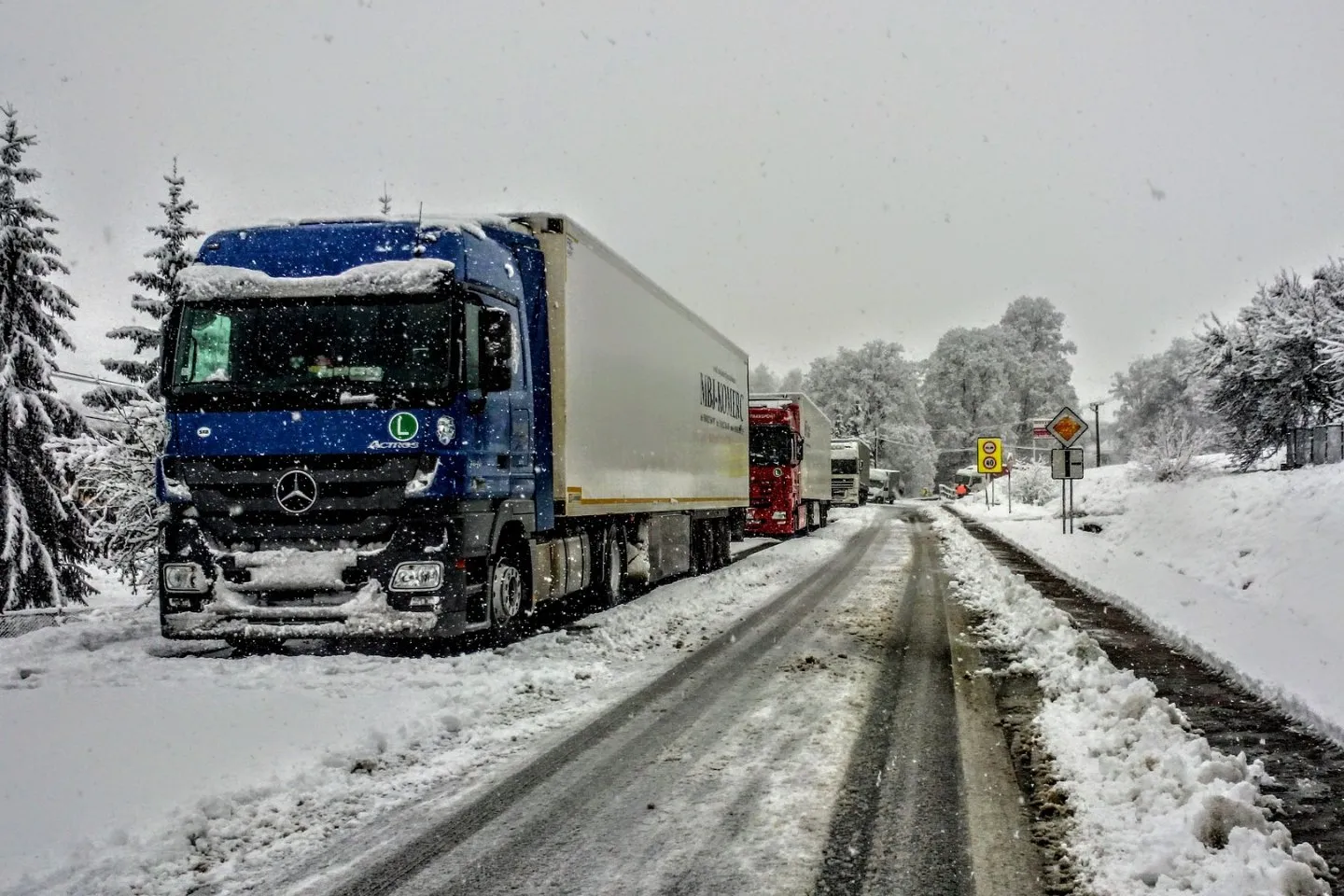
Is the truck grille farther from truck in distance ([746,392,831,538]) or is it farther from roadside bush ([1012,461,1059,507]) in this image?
roadside bush ([1012,461,1059,507])

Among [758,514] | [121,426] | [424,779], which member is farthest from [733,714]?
[758,514]

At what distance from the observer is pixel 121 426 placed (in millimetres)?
14258

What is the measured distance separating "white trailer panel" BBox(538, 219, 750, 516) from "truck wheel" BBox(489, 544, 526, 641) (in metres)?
0.91

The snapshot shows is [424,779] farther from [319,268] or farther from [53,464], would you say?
[53,464]

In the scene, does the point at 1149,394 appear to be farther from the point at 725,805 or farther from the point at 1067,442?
the point at 725,805

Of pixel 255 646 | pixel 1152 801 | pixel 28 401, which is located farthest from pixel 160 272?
pixel 1152 801

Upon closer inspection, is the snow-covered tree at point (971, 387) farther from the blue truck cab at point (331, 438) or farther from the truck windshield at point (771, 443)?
the blue truck cab at point (331, 438)

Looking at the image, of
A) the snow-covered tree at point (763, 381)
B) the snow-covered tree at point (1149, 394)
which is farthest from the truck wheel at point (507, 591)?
the snow-covered tree at point (763, 381)

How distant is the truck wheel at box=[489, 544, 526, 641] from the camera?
932cm

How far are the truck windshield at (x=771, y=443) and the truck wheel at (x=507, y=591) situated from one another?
18729 mm

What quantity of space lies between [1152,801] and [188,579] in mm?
7408

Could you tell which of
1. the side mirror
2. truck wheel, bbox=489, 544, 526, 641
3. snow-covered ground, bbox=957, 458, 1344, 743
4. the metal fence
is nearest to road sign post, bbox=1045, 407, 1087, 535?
snow-covered ground, bbox=957, 458, 1344, 743

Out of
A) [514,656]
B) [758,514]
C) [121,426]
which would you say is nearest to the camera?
[514,656]

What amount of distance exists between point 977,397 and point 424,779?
9217 cm
